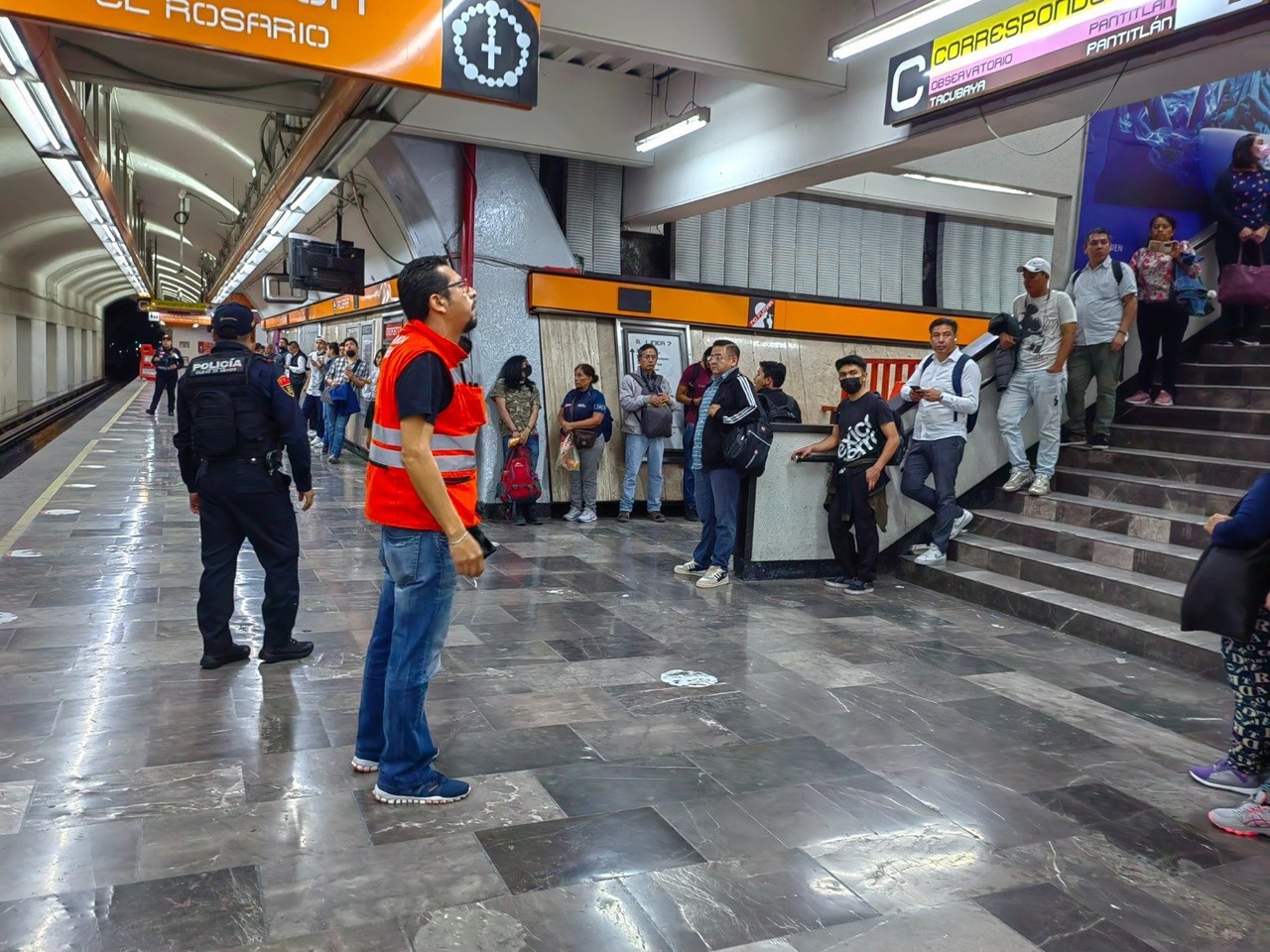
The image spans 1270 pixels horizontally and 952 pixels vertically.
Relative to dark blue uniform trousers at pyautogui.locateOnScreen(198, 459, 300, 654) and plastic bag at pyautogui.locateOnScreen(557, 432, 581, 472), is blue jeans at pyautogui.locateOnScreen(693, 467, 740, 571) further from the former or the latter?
dark blue uniform trousers at pyautogui.locateOnScreen(198, 459, 300, 654)

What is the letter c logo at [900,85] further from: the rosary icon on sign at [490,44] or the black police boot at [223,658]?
the black police boot at [223,658]

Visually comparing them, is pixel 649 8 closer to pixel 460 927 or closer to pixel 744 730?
pixel 744 730

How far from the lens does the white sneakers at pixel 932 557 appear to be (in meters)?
6.77

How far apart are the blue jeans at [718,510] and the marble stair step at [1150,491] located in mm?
2705

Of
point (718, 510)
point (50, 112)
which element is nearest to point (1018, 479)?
point (718, 510)

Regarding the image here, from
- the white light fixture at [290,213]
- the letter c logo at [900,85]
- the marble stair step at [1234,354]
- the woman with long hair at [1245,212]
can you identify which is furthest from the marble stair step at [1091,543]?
the white light fixture at [290,213]

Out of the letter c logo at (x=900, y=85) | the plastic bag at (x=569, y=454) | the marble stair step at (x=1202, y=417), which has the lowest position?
the plastic bag at (x=569, y=454)

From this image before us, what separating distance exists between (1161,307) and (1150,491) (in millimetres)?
1876

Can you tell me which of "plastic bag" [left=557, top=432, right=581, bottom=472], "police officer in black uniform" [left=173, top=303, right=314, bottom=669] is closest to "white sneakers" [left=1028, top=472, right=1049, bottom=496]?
"plastic bag" [left=557, top=432, right=581, bottom=472]

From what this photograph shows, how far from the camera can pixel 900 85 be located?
6055 millimetres

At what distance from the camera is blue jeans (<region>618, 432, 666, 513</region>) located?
946 cm

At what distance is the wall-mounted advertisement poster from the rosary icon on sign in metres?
6.01

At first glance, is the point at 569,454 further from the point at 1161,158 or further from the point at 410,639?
the point at 1161,158

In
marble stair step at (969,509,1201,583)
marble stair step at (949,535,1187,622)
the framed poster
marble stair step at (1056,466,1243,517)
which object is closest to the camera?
marble stair step at (949,535,1187,622)
